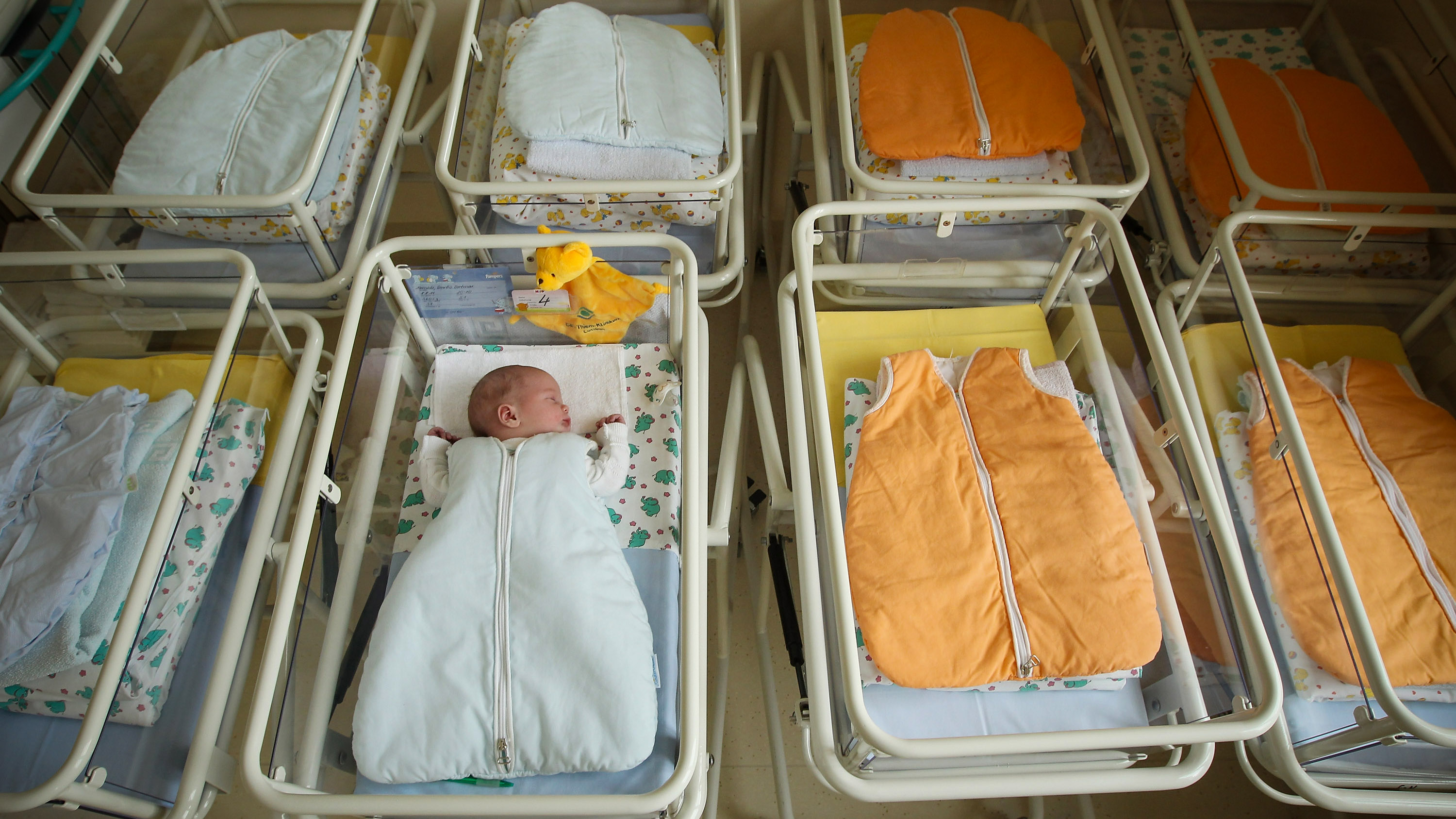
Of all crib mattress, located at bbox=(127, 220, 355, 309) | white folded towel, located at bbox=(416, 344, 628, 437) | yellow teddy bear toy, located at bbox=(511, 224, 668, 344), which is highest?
crib mattress, located at bbox=(127, 220, 355, 309)

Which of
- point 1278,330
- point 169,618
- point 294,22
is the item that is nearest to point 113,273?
point 169,618

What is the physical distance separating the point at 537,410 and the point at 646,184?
0.46 metres

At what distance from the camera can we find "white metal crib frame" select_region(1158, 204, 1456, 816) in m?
1.08

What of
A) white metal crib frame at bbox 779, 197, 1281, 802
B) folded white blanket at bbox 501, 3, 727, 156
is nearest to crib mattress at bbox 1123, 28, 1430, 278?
white metal crib frame at bbox 779, 197, 1281, 802

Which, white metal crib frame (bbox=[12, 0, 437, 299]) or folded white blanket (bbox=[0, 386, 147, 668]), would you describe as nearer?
folded white blanket (bbox=[0, 386, 147, 668])

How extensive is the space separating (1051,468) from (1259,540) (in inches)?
15.9

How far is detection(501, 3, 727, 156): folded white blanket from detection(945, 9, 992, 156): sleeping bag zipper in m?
0.54

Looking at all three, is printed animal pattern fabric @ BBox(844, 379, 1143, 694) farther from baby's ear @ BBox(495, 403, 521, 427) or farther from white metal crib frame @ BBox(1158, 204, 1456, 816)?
baby's ear @ BBox(495, 403, 521, 427)

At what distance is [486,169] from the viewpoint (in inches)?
69.4

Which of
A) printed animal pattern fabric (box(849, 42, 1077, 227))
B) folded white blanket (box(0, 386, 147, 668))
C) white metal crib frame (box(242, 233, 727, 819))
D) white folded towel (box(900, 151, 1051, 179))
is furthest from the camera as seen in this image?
white folded towel (box(900, 151, 1051, 179))

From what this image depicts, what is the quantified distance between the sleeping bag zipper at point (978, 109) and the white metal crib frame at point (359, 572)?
69 cm

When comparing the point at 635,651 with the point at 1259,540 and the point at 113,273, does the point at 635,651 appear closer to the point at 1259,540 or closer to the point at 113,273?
the point at 1259,540

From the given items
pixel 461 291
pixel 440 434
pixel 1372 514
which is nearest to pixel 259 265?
pixel 461 291

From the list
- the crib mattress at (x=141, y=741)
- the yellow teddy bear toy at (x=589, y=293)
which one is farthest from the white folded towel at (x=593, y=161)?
the crib mattress at (x=141, y=741)
